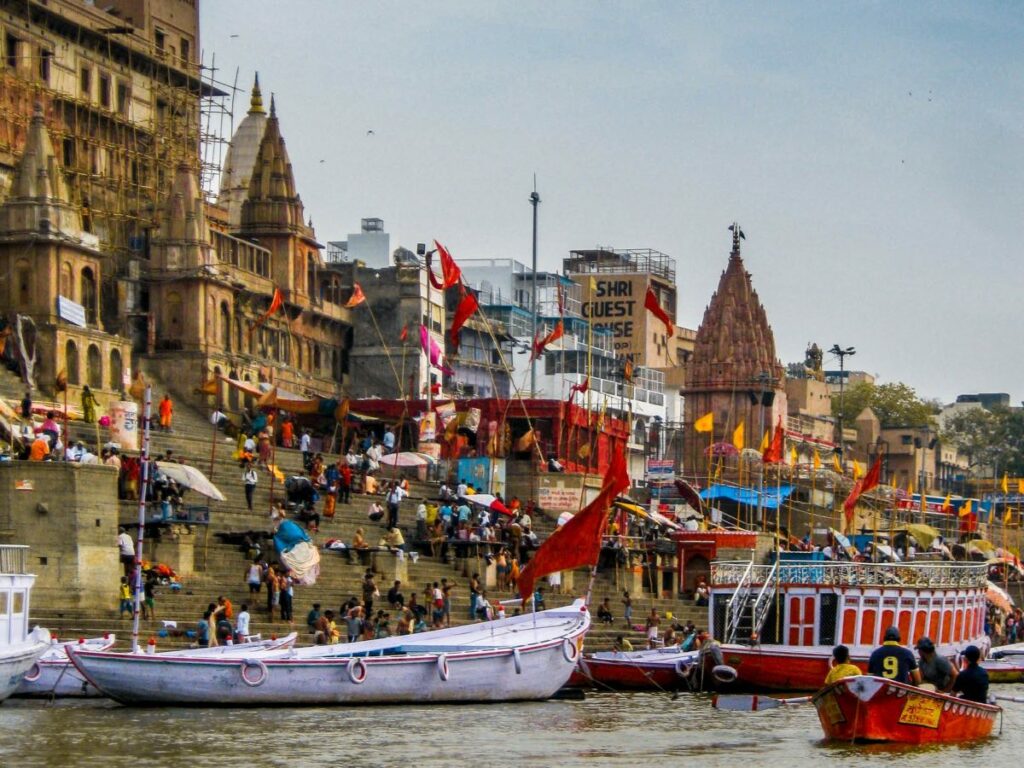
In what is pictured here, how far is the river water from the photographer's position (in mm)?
32062

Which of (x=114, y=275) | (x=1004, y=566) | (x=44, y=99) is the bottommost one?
(x=1004, y=566)

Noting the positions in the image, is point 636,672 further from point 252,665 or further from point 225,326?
point 225,326

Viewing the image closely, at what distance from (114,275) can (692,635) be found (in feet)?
78.6

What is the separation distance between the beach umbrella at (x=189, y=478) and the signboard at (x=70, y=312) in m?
13.2

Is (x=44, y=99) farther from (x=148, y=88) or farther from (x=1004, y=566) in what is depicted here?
(x=1004, y=566)

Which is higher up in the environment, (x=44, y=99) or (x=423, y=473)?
(x=44, y=99)

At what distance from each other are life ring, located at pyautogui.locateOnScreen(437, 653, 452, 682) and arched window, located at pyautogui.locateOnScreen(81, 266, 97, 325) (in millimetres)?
25633

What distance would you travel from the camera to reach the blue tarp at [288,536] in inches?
1756

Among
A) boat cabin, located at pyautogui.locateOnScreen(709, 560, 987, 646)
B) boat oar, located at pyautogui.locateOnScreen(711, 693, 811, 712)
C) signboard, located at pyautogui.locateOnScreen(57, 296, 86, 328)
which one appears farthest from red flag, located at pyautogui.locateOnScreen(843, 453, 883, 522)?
boat oar, located at pyautogui.locateOnScreen(711, 693, 811, 712)

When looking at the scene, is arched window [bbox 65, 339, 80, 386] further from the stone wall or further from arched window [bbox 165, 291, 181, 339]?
the stone wall

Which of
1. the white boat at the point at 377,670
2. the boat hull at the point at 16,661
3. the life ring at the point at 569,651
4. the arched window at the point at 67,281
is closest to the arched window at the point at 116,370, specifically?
the arched window at the point at 67,281

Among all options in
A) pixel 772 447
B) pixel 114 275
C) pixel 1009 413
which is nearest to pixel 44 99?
pixel 114 275

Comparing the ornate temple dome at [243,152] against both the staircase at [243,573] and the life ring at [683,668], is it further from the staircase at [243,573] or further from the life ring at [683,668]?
the life ring at [683,668]

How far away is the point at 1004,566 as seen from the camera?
76938 mm
